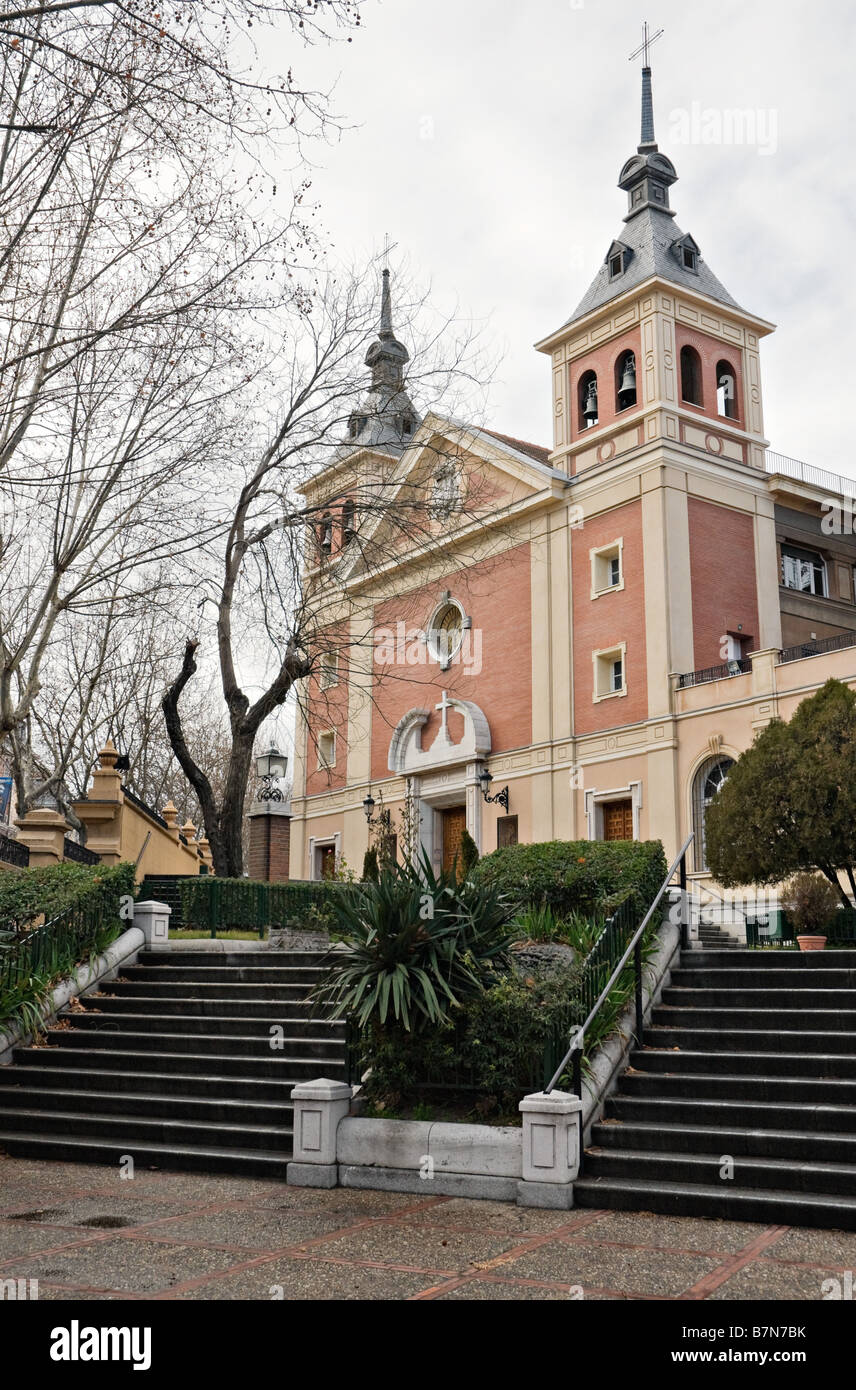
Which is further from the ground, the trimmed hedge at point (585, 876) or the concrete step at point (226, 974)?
the trimmed hedge at point (585, 876)

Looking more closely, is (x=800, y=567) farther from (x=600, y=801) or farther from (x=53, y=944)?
(x=53, y=944)

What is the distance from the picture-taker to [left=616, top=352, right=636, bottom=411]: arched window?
94.2 feet

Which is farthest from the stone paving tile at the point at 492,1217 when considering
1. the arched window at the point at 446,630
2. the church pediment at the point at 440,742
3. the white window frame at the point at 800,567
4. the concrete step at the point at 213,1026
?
the arched window at the point at 446,630

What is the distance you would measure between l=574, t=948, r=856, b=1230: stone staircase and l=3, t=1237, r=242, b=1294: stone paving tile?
9.33ft

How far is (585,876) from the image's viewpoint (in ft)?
42.6

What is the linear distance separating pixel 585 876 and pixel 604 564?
16902 millimetres

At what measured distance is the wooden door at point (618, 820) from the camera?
88.5 ft

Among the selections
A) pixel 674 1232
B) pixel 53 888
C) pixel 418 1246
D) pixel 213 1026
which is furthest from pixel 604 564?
pixel 418 1246

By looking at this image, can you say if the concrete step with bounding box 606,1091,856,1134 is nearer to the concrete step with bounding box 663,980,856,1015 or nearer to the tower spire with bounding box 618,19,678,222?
the concrete step with bounding box 663,980,856,1015

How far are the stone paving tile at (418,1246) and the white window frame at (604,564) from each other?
21602mm

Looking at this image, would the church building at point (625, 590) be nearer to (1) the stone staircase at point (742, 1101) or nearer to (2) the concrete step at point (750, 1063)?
(1) the stone staircase at point (742, 1101)

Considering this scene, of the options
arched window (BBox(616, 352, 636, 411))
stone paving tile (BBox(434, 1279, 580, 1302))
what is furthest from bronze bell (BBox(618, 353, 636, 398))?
stone paving tile (BBox(434, 1279, 580, 1302))
